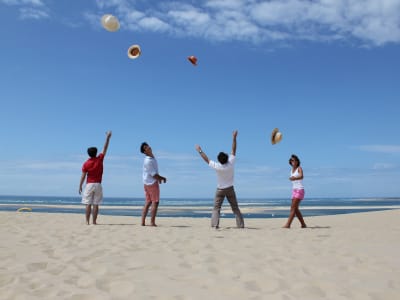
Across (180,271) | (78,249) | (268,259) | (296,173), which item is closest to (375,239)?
(296,173)

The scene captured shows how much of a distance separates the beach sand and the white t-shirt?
61.5 inches

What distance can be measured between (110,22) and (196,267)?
6.52 meters

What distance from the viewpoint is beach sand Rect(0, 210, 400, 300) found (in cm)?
327

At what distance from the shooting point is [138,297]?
3117 millimetres

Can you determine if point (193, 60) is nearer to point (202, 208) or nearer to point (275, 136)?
point (275, 136)

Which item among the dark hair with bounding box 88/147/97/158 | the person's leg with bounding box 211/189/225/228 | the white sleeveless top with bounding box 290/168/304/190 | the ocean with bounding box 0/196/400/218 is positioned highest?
the dark hair with bounding box 88/147/97/158

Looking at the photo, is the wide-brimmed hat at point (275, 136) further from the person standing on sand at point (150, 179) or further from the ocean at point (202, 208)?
the ocean at point (202, 208)

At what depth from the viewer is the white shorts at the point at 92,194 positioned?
8.33 meters

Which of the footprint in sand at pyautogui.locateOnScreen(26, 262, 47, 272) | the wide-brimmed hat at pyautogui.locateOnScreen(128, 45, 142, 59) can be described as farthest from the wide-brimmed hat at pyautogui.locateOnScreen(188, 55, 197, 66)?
the footprint in sand at pyautogui.locateOnScreen(26, 262, 47, 272)

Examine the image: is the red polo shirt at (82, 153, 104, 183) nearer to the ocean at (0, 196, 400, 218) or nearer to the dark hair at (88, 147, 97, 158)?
the dark hair at (88, 147, 97, 158)

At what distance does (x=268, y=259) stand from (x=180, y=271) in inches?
46.8

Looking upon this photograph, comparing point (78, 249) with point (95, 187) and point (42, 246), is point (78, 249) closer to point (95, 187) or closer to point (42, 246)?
point (42, 246)

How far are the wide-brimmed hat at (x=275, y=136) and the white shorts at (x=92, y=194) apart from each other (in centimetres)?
404

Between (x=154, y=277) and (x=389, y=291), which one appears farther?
(x=154, y=277)
